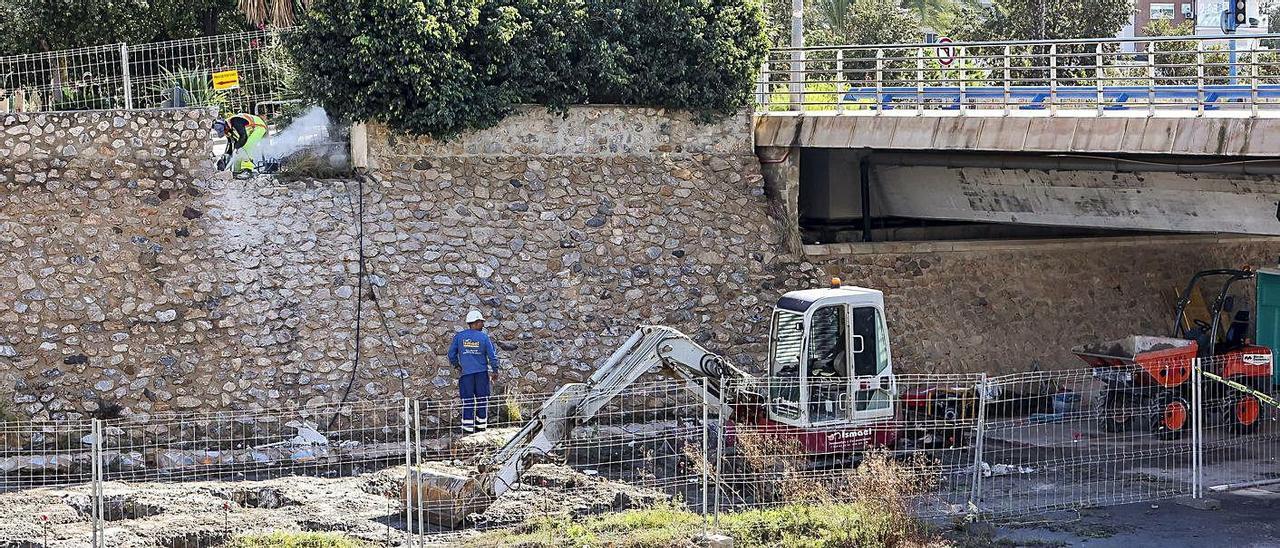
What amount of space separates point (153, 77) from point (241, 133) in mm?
1601

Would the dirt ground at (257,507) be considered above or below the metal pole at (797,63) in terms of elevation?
below

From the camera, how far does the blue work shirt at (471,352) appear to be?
52.2 feet

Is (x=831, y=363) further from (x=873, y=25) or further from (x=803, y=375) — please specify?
(x=873, y=25)

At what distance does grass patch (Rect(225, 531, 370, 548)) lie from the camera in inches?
451

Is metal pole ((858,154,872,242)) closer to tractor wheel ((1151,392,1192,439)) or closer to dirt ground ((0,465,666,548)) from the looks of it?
tractor wheel ((1151,392,1192,439))

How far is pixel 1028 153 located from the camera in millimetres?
18484

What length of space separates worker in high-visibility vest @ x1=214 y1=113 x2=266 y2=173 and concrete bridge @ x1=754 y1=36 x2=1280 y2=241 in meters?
6.51

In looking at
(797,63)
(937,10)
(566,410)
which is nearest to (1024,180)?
(797,63)

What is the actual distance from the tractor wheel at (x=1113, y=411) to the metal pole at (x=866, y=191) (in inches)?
173

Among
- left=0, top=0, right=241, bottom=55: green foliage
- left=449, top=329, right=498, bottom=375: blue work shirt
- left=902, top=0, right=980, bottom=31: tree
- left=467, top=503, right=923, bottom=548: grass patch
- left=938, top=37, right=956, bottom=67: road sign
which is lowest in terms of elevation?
left=467, top=503, right=923, bottom=548: grass patch

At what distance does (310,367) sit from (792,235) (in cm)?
654

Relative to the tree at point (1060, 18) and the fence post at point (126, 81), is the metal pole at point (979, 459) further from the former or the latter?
the tree at point (1060, 18)

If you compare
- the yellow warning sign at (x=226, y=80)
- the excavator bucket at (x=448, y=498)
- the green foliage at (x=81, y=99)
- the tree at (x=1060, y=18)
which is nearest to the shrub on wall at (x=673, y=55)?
the yellow warning sign at (x=226, y=80)

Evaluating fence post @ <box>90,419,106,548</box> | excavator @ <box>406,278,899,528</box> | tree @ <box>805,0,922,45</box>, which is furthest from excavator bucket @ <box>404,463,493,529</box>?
tree @ <box>805,0,922,45</box>
